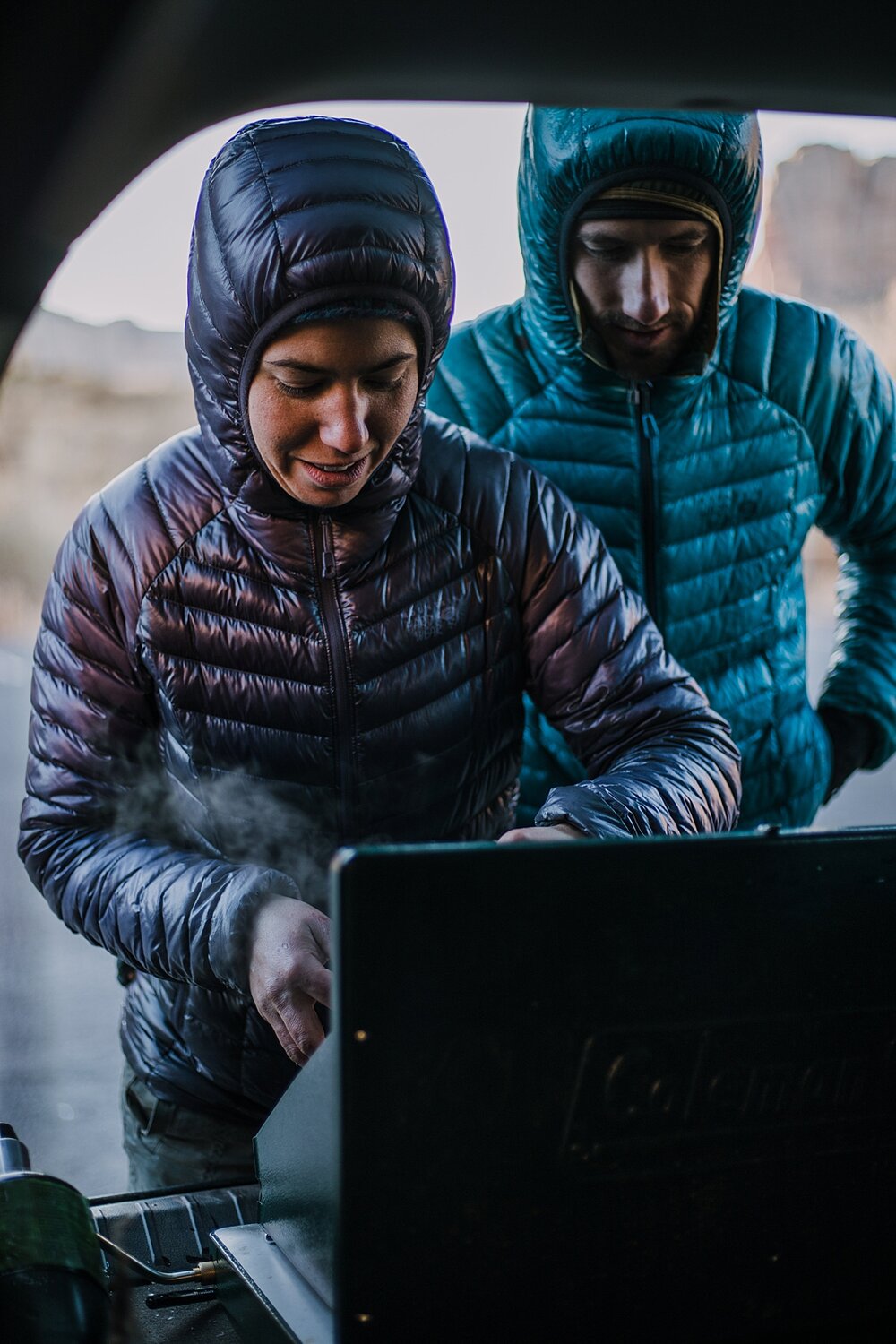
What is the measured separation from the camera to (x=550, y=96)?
45 cm

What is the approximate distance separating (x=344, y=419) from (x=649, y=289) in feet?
1.62

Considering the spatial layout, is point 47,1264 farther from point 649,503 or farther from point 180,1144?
point 649,503

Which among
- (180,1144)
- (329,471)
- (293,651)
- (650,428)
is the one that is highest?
(650,428)

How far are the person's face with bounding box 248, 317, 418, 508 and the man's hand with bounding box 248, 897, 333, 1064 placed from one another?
0.37m

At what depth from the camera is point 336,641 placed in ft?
3.93

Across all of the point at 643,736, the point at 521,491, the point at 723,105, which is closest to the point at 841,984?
the point at 723,105

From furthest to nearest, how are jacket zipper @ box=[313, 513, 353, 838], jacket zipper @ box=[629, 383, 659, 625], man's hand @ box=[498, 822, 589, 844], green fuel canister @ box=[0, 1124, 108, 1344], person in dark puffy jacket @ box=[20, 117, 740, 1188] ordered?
1. jacket zipper @ box=[629, 383, 659, 625]
2. jacket zipper @ box=[313, 513, 353, 838]
3. person in dark puffy jacket @ box=[20, 117, 740, 1188]
4. man's hand @ box=[498, 822, 589, 844]
5. green fuel canister @ box=[0, 1124, 108, 1344]

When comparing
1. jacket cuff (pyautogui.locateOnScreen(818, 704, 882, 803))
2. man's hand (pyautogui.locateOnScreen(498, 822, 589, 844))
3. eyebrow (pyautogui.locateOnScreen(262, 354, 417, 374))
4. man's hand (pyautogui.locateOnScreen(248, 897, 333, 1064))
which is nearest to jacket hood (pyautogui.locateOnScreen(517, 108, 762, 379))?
eyebrow (pyautogui.locateOnScreen(262, 354, 417, 374))

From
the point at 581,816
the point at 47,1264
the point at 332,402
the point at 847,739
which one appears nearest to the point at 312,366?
the point at 332,402

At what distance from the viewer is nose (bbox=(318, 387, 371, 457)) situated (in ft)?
3.59

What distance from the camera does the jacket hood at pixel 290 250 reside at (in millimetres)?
1051

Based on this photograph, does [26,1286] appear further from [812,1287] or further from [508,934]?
[812,1287]

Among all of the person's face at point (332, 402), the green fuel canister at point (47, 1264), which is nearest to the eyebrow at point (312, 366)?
the person's face at point (332, 402)

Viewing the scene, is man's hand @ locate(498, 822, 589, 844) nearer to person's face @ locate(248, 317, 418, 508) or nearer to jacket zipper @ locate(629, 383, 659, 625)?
person's face @ locate(248, 317, 418, 508)
